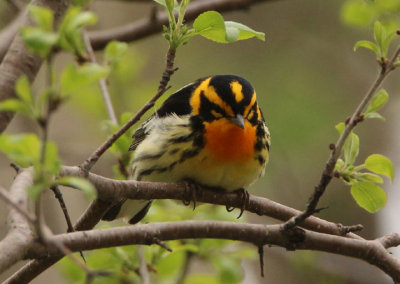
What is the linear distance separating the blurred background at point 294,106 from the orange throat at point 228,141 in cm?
225

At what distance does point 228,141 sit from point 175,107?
1.64 feet

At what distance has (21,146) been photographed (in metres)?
1.71

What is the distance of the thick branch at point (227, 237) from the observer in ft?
7.54

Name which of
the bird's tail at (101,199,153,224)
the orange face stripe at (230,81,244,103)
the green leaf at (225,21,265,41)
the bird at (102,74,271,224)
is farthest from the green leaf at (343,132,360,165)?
the bird's tail at (101,199,153,224)

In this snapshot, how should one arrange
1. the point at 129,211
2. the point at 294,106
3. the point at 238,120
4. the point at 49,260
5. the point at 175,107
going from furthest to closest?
the point at 294,106 → the point at 129,211 → the point at 175,107 → the point at 238,120 → the point at 49,260

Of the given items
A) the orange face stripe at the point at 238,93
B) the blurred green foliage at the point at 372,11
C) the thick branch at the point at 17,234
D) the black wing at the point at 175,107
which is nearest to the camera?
the thick branch at the point at 17,234

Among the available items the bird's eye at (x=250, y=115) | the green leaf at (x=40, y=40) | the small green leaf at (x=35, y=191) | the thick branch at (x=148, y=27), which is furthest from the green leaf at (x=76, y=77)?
the thick branch at (x=148, y=27)

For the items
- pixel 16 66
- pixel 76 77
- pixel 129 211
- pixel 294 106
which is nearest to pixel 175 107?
pixel 129 211

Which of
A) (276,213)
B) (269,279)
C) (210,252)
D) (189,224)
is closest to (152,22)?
(210,252)

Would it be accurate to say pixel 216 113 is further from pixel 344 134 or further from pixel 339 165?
pixel 344 134

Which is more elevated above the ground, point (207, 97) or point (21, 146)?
point (21, 146)

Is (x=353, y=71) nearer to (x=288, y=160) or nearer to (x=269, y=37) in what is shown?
(x=269, y=37)

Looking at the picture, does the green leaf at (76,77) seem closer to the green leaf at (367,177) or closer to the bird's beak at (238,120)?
the green leaf at (367,177)

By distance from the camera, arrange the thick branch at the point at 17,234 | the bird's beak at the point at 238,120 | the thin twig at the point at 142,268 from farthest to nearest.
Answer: the bird's beak at the point at 238,120 < the thin twig at the point at 142,268 < the thick branch at the point at 17,234
